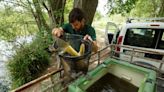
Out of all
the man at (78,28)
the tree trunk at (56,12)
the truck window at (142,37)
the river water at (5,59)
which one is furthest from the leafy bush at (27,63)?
the man at (78,28)

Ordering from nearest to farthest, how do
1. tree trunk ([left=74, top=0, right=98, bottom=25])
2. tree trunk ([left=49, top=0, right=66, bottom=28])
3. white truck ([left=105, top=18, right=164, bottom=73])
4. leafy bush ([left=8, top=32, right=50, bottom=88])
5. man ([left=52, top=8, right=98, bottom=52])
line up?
man ([left=52, top=8, right=98, bottom=52]) < white truck ([left=105, top=18, right=164, bottom=73]) < tree trunk ([left=74, top=0, right=98, bottom=25]) < leafy bush ([left=8, top=32, right=50, bottom=88]) < tree trunk ([left=49, top=0, right=66, bottom=28])

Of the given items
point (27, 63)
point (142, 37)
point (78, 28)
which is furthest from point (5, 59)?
point (78, 28)

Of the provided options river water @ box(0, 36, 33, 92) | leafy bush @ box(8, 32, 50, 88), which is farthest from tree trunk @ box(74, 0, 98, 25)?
river water @ box(0, 36, 33, 92)

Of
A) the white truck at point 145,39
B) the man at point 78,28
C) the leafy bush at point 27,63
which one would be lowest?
the leafy bush at point 27,63

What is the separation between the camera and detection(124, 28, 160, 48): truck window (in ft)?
15.3

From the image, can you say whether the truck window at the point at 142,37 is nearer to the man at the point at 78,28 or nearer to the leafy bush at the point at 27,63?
the man at the point at 78,28

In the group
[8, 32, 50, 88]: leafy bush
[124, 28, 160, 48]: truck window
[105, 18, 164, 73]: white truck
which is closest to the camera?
[105, 18, 164, 73]: white truck

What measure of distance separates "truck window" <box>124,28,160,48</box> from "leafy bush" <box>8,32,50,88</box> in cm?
375

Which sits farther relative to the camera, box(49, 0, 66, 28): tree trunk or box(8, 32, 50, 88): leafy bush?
box(49, 0, 66, 28): tree trunk

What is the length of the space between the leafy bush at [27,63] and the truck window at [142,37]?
12.3 ft

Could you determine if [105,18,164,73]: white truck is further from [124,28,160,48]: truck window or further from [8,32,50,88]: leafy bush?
[8,32,50,88]: leafy bush

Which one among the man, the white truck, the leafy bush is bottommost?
the leafy bush

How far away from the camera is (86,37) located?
8.66 feet

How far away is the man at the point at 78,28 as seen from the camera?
8.78 feet
